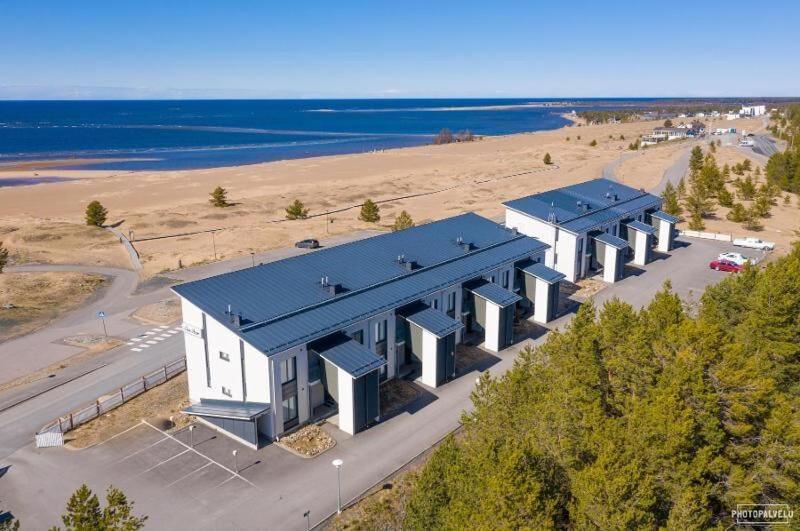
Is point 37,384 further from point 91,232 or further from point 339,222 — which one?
point 339,222

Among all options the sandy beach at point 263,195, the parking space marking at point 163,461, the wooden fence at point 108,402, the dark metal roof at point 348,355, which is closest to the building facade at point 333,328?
the dark metal roof at point 348,355

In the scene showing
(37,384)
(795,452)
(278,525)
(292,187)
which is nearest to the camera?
(795,452)

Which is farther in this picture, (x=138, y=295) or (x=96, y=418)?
(x=138, y=295)

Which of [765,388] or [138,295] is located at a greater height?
[765,388]

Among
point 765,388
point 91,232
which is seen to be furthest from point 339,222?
point 765,388

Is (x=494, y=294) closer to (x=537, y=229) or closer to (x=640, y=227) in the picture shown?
(x=537, y=229)

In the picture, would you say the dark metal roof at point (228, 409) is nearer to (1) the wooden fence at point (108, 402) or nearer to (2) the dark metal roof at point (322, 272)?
(2) the dark metal roof at point (322, 272)

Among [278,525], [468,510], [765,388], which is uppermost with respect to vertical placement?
[765,388]

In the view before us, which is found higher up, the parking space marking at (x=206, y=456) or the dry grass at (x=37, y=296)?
the dry grass at (x=37, y=296)
